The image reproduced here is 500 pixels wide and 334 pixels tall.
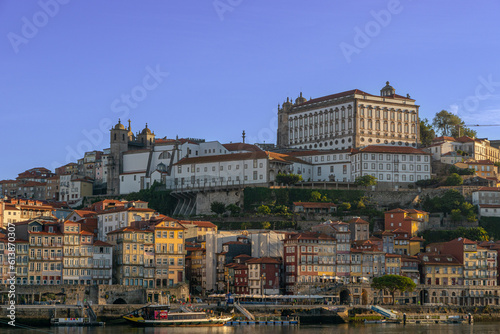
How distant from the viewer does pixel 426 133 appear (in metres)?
150

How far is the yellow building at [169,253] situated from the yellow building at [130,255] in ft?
3.89

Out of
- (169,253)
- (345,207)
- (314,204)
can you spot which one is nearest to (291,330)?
(169,253)

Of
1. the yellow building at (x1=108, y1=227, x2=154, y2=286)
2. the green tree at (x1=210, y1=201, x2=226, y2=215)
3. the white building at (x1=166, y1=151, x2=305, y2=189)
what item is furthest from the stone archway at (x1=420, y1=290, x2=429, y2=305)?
the green tree at (x1=210, y1=201, x2=226, y2=215)

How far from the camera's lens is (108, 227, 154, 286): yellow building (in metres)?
89.8

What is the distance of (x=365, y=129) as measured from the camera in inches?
5379

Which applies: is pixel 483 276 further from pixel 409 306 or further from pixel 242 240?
pixel 242 240

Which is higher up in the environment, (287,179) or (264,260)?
(287,179)

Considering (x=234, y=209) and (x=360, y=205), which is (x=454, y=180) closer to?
(x=360, y=205)

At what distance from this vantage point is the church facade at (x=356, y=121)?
448 feet

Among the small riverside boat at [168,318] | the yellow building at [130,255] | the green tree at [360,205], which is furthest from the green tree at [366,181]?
the small riverside boat at [168,318]

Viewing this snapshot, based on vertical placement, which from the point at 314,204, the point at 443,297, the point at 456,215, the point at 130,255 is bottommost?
the point at 443,297

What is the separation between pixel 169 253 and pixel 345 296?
18.1 meters

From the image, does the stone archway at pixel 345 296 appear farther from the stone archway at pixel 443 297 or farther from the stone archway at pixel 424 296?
the stone archway at pixel 443 297

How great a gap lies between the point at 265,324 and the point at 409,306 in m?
17.0
